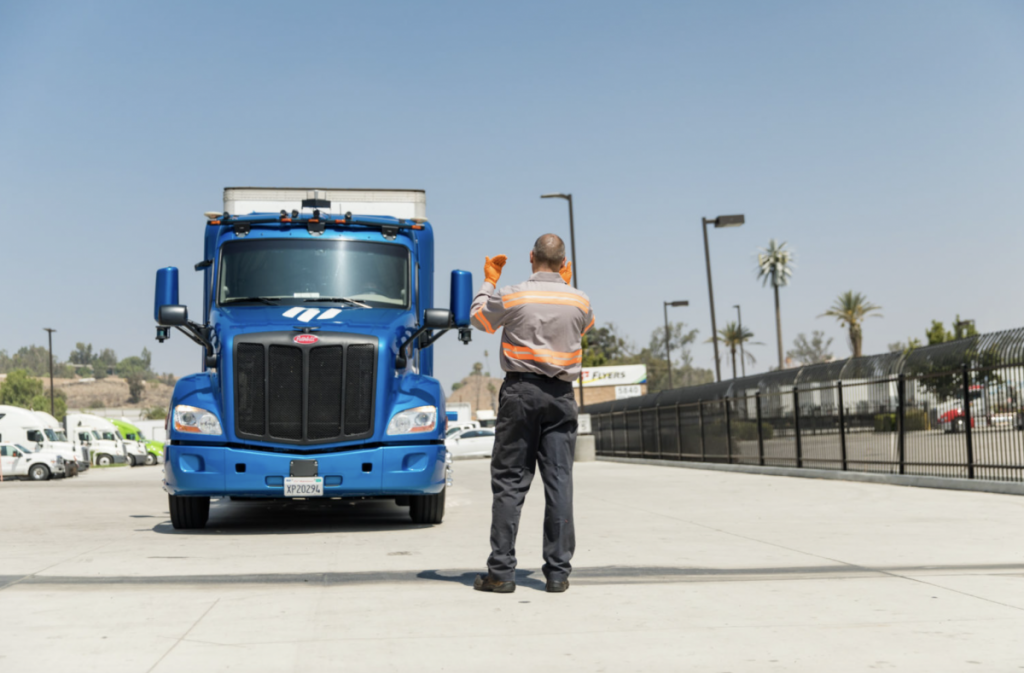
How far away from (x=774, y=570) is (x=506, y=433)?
6.51ft

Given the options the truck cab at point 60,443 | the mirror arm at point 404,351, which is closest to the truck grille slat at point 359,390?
the mirror arm at point 404,351

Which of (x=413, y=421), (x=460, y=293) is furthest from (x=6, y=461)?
(x=413, y=421)

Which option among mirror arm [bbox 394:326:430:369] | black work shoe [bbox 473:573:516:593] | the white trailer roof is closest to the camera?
black work shoe [bbox 473:573:516:593]

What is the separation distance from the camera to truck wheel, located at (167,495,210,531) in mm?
9406

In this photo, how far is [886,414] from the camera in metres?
15.8

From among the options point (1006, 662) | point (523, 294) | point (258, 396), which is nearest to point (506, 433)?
point (523, 294)

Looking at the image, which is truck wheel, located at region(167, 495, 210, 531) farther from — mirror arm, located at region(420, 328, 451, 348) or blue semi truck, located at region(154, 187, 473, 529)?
mirror arm, located at region(420, 328, 451, 348)

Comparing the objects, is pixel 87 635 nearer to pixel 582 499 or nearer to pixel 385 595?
pixel 385 595

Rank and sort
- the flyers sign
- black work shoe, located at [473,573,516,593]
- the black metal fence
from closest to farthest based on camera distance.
A: black work shoe, located at [473,573,516,593], the black metal fence, the flyers sign

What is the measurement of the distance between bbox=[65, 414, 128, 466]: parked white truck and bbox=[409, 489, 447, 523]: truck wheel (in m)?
51.3

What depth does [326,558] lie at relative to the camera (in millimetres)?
7195

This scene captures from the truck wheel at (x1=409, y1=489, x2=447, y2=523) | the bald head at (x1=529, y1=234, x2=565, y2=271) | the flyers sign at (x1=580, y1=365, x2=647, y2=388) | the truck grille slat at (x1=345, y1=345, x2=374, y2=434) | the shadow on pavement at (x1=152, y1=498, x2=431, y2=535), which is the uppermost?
the flyers sign at (x1=580, y1=365, x2=647, y2=388)

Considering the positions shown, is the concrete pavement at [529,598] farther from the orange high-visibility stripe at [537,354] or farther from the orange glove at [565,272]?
the orange glove at [565,272]

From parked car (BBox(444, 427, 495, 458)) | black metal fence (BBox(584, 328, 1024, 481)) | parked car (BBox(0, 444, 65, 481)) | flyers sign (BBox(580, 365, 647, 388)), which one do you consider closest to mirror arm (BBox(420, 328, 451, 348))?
black metal fence (BBox(584, 328, 1024, 481))
